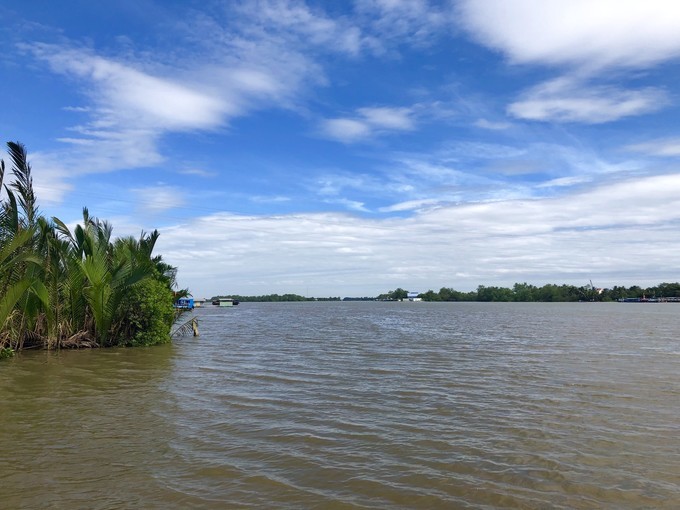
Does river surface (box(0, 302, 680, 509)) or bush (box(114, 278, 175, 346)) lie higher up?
bush (box(114, 278, 175, 346))

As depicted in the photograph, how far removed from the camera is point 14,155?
16188 millimetres

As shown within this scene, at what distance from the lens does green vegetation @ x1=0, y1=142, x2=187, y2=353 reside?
14477 millimetres

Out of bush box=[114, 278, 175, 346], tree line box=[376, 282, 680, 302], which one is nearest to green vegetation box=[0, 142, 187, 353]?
bush box=[114, 278, 175, 346]

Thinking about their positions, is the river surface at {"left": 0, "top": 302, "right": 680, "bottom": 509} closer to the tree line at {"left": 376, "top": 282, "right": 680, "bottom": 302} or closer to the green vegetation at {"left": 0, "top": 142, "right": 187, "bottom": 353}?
the green vegetation at {"left": 0, "top": 142, "right": 187, "bottom": 353}

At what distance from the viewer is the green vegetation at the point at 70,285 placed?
47.5ft

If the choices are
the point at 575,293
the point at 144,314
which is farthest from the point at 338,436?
the point at 575,293

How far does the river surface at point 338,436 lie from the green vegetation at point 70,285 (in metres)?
2.09

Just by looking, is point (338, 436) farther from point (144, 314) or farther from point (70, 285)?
point (144, 314)

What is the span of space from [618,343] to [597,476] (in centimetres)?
1816

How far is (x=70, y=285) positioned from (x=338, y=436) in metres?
13.7

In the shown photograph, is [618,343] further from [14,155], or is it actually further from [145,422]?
[14,155]

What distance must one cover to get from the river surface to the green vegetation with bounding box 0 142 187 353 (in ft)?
6.85

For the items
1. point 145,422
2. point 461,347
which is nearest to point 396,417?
point 145,422

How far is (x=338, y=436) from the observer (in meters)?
7.42
